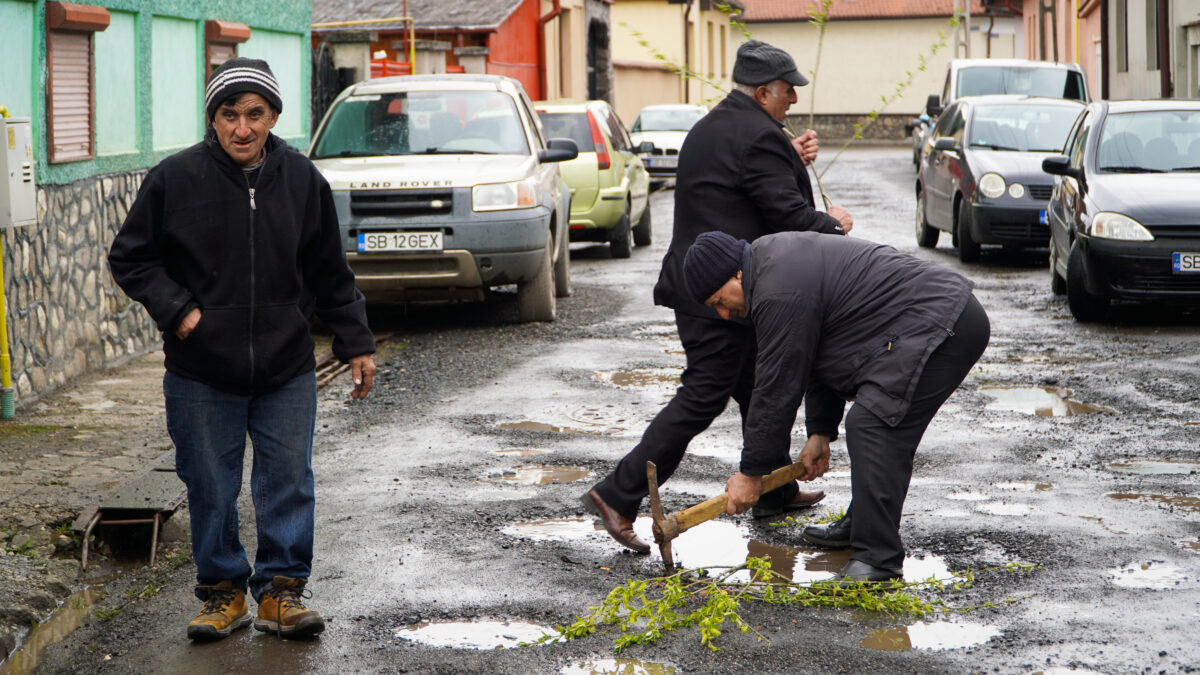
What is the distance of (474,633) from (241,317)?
1.17 m

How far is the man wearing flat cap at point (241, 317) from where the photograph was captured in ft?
14.2

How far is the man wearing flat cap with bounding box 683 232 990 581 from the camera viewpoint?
4656 millimetres

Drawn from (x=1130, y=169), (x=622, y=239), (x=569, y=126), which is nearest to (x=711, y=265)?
(x=1130, y=169)

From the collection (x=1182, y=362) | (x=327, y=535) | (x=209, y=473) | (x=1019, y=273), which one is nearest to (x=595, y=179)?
(x=1019, y=273)

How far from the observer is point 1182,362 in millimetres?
9414

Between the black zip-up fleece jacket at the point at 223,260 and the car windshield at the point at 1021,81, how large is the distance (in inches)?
758

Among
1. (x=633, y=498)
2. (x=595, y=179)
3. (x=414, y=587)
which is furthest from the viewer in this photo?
(x=595, y=179)

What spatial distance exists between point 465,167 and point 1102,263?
4.58 m

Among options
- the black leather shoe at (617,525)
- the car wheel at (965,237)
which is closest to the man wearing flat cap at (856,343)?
the black leather shoe at (617,525)

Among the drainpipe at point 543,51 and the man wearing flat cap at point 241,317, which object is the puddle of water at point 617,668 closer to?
the man wearing flat cap at point 241,317

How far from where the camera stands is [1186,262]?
34.6 ft

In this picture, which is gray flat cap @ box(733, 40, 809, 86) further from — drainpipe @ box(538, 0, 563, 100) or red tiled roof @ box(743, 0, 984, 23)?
red tiled roof @ box(743, 0, 984, 23)

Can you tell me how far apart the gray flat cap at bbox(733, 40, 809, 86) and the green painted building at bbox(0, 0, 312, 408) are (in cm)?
420

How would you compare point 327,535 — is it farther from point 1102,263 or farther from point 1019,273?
point 1019,273
